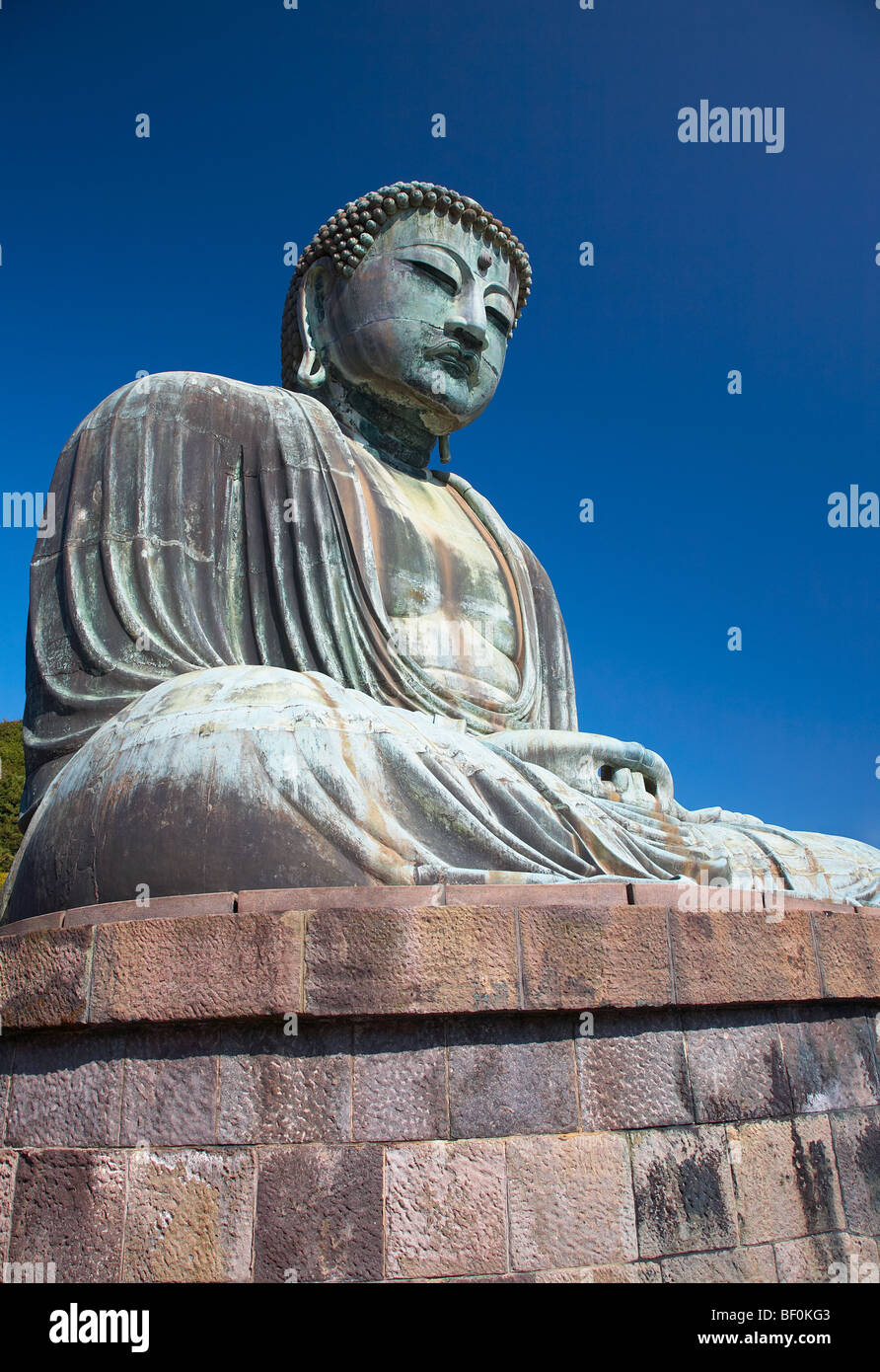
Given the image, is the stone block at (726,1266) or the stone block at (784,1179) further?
the stone block at (784,1179)

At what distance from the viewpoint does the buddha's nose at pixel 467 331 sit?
21.9 ft

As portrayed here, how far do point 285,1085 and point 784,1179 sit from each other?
1.69 m

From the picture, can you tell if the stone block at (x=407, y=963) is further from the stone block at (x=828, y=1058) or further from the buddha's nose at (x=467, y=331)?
the buddha's nose at (x=467, y=331)

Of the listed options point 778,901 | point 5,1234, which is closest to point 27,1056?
point 5,1234

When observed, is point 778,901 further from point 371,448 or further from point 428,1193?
point 371,448

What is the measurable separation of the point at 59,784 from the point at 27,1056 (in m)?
1.20

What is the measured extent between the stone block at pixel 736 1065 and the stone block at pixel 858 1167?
307 mm

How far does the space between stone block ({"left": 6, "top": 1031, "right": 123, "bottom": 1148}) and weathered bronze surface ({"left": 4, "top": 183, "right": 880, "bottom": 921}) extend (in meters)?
0.59

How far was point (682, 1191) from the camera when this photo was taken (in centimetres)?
334

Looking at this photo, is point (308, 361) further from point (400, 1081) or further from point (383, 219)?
point (400, 1081)

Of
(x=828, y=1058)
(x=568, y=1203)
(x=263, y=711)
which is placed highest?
(x=263, y=711)

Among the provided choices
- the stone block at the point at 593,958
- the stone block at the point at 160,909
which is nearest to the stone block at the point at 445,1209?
the stone block at the point at 593,958

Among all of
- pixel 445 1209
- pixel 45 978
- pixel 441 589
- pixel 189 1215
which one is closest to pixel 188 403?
pixel 441 589

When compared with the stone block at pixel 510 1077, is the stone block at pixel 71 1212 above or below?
below
